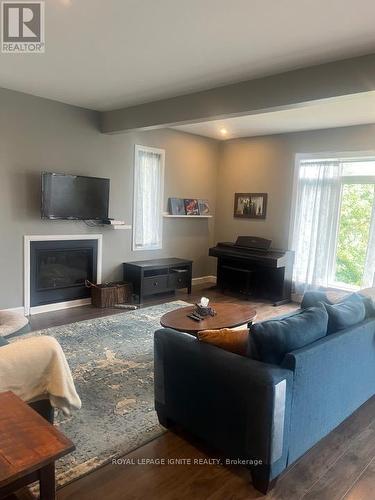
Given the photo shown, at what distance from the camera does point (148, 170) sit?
228 inches

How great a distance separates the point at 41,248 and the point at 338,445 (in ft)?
12.6

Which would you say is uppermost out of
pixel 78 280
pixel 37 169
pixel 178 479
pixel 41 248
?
pixel 37 169

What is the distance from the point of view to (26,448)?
1.23m

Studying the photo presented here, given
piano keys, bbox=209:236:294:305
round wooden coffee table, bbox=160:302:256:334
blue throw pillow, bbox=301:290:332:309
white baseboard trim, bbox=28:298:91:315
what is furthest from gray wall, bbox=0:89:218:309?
blue throw pillow, bbox=301:290:332:309

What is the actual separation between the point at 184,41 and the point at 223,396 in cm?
242

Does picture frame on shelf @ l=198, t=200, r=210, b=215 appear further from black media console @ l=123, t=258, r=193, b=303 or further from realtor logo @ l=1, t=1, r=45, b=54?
realtor logo @ l=1, t=1, r=45, b=54

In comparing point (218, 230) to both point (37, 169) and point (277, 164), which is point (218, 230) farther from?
point (37, 169)

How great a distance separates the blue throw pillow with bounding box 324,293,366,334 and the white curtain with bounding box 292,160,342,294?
9.75 ft

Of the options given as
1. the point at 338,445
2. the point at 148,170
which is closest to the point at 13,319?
the point at 338,445

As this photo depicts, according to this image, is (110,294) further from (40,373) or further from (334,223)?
(334,223)

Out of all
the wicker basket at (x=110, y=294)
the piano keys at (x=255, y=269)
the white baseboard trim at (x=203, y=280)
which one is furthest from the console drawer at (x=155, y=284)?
the white baseboard trim at (x=203, y=280)

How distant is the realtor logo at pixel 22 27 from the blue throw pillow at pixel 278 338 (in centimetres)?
236

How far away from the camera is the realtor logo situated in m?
2.36

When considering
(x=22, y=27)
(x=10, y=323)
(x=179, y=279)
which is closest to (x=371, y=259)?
(x=179, y=279)
